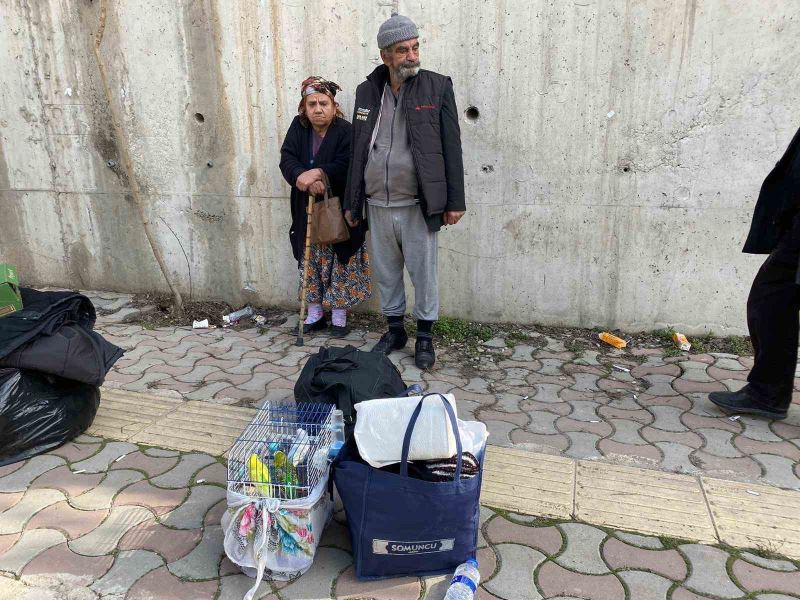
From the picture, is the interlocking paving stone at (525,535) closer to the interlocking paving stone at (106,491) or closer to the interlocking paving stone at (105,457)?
the interlocking paving stone at (106,491)

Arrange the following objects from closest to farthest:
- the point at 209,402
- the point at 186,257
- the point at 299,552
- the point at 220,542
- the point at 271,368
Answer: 1. the point at 299,552
2. the point at 220,542
3. the point at 209,402
4. the point at 271,368
5. the point at 186,257

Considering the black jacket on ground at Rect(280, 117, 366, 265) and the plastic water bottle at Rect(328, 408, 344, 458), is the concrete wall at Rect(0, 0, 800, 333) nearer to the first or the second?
the black jacket on ground at Rect(280, 117, 366, 265)

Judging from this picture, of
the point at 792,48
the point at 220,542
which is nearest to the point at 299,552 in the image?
the point at 220,542

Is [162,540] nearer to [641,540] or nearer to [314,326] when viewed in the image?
[641,540]

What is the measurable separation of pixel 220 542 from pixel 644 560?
1686 mm

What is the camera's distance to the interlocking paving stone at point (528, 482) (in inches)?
104

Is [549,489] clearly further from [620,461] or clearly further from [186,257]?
[186,257]

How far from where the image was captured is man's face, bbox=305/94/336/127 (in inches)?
172

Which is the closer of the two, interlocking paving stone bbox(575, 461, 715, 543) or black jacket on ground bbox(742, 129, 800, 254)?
interlocking paving stone bbox(575, 461, 715, 543)

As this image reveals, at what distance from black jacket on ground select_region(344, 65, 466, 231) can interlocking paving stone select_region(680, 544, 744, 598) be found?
231 centimetres

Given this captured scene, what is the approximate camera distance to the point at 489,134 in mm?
4441

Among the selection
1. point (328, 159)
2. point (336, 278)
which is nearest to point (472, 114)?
point (328, 159)

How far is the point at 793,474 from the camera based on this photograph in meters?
2.84

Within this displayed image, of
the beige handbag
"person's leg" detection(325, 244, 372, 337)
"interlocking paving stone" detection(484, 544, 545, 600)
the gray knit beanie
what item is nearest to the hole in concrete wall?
the gray knit beanie
